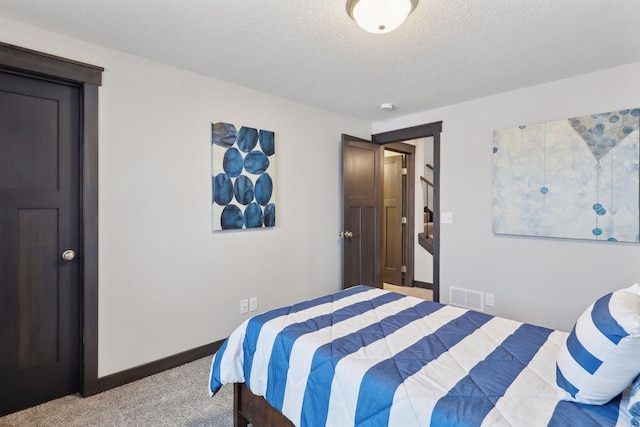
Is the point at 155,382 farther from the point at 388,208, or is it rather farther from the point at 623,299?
the point at 388,208

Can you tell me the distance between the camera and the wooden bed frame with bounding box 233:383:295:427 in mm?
1576

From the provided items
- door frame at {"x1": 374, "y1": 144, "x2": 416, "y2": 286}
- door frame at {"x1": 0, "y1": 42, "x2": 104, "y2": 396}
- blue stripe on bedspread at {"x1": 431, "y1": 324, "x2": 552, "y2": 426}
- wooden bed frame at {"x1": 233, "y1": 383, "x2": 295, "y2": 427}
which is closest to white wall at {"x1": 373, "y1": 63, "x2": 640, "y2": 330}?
door frame at {"x1": 374, "y1": 144, "x2": 416, "y2": 286}

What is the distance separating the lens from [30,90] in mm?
2045

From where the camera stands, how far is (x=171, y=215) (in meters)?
2.56

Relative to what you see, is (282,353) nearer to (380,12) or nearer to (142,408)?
(142,408)

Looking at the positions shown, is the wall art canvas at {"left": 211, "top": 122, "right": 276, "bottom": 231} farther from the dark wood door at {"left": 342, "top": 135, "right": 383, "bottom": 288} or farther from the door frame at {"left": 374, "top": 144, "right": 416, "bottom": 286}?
the door frame at {"left": 374, "top": 144, "right": 416, "bottom": 286}

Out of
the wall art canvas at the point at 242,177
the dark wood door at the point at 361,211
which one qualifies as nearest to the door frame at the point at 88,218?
the wall art canvas at the point at 242,177

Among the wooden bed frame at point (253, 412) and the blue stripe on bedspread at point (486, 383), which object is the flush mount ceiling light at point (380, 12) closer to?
the blue stripe on bedspread at point (486, 383)

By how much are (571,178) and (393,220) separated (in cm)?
269

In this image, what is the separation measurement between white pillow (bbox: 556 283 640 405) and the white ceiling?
160 centimetres

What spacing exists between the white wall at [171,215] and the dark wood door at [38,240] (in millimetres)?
191

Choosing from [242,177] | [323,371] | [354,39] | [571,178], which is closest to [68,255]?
[242,177]

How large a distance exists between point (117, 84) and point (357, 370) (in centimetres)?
237

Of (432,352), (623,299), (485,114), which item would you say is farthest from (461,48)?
(432,352)
